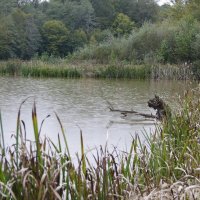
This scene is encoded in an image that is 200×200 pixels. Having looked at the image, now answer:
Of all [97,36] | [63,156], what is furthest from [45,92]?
[97,36]

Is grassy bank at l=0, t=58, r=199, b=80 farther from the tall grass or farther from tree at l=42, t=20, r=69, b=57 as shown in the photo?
tree at l=42, t=20, r=69, b=57

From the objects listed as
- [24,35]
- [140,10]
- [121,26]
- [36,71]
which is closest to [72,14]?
[121,26]

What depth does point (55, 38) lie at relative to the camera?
104ft

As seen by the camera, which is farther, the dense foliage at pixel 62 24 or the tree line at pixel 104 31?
the dense foliage at pixel 62 24

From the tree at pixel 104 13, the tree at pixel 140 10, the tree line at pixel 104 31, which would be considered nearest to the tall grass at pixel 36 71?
the tree line at pixel 104 31

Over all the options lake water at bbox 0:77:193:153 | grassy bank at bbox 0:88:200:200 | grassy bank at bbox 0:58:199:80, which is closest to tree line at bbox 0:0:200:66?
grassy bank at bbox 0:58:199:80

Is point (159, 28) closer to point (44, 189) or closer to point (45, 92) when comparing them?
point (45, 92)

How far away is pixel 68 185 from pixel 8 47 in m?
26.1

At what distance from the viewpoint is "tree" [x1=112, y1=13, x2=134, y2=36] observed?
3484 centimetres

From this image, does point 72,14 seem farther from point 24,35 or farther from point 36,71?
point 36,71

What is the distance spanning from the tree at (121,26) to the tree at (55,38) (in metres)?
4.42

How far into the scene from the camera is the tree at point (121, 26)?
34.8 meters

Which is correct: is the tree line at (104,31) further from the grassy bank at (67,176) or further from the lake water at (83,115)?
the grassy bank at (67,176)

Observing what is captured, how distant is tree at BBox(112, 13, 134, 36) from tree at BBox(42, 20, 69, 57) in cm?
442
